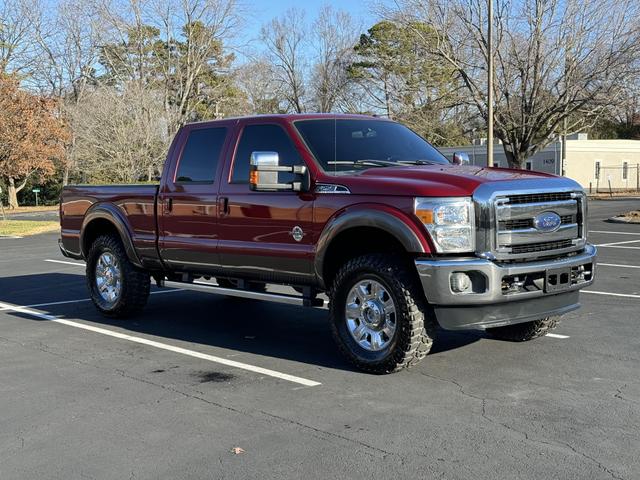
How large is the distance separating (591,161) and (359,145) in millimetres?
51986

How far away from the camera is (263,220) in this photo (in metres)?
6.58

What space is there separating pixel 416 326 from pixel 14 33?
5391 centimetres

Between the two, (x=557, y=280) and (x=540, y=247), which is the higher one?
(x=540, y=247)

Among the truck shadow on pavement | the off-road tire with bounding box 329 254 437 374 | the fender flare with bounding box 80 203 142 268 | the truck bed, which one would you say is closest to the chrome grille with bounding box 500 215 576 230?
the off-road tire with bounding box 329 254 437 374

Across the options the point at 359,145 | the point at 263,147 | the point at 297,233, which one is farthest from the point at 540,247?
the point at 263,147

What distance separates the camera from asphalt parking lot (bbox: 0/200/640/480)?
4.00 m

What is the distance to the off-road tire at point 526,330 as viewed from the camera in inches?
263

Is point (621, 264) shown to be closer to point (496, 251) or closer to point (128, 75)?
point (496, 251)

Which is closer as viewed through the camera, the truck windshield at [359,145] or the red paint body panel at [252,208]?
the red paint body panel at [252,208]

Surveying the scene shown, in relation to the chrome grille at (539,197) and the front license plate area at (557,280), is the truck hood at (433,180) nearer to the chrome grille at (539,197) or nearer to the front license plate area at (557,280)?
the chrome grille at (539,197)

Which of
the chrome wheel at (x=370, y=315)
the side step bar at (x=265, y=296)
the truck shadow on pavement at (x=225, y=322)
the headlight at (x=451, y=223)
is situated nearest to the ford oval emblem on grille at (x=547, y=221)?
the headlight at (x=451, y=223)

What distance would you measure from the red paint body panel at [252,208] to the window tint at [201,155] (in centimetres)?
9

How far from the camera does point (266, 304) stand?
31.3 feet

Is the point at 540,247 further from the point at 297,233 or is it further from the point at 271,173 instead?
the point at 271,173
